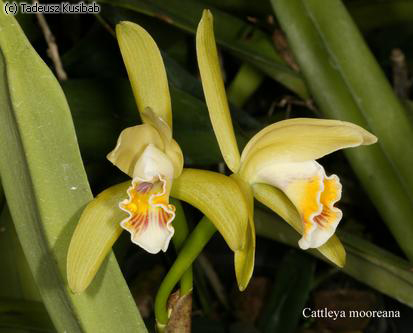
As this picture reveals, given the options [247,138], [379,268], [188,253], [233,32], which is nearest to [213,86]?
[188,253]

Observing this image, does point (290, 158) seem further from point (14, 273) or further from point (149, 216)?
point (14, 273)

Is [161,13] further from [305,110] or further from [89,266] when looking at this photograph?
[89,266]

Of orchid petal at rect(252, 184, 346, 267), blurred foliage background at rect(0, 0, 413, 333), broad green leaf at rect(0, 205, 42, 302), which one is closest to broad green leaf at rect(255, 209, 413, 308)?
blurred foliage background at rect(0, 0, 413, 333)

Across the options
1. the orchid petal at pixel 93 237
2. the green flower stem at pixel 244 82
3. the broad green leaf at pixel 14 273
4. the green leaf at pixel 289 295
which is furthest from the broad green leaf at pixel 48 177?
the green flower stem at pixel 244 82

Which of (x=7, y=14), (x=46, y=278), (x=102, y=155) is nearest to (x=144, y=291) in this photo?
(x=102, y=155)

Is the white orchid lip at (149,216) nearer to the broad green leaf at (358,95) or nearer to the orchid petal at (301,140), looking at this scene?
the orchid petal at (301,140)

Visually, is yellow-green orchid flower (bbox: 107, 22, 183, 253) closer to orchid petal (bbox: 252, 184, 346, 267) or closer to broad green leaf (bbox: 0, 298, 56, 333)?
orchid petal (bbox: 252, 184, 346, 267)

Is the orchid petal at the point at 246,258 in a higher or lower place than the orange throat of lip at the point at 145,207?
lower
